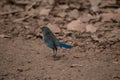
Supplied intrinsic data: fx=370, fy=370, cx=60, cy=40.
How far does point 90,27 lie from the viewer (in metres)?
10.2

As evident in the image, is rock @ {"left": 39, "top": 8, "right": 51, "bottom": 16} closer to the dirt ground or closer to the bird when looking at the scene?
the dirt ground

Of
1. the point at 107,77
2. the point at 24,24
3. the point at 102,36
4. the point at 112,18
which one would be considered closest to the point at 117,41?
the point at 102,36

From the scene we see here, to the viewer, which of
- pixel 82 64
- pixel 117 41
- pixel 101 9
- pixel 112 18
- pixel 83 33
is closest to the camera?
pixel 82 64

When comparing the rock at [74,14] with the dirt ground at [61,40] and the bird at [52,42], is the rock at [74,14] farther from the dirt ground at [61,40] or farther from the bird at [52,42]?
the bird at [52,42]

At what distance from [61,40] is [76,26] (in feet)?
2.90

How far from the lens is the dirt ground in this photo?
768 cm

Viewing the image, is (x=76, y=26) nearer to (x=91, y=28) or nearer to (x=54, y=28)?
(x=91, y=28)

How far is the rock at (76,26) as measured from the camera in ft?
33.5

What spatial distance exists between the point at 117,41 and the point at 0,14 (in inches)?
159

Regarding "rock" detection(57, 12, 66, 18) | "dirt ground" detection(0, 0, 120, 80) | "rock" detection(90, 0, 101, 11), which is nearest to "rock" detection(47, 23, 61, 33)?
"dirt ground" detection(0, 0, 120, 80)

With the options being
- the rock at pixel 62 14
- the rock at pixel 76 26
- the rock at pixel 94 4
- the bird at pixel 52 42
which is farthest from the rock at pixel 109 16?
the bird at pixel 52 42

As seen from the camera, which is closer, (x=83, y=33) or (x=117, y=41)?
(x=117, y=41)

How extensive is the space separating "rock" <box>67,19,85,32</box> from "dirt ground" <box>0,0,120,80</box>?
129mm

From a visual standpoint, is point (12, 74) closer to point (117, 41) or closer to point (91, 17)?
point (117, 41)
